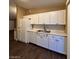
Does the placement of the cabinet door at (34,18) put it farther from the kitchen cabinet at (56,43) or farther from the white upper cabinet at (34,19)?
the kitchen cabinet at (56,43)

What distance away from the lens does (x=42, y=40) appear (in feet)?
14.0

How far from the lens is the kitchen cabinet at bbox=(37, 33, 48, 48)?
4059mm

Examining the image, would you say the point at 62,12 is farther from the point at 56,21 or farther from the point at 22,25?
the point at 22,25

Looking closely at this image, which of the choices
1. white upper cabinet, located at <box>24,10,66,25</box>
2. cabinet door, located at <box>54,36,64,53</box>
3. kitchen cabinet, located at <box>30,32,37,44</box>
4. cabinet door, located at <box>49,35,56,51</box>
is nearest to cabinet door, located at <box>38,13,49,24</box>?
white upper cabinet, located at <box>24,10,66,25</box>

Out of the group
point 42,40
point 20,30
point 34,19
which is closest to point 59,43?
point 42,40

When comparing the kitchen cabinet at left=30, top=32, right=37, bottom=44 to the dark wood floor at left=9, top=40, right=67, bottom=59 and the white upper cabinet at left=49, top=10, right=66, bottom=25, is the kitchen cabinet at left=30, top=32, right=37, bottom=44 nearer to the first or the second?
the dark wood floor at left=9, top=40, right=67, bottom=59

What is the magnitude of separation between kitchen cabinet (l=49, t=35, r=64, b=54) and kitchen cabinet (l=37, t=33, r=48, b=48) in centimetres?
35

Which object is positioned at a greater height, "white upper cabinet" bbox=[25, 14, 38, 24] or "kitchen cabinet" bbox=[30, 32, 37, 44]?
"white upper cabinet" bbox=[25, 14, 38, 24]

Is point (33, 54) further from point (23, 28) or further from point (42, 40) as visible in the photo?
point (23, 28)

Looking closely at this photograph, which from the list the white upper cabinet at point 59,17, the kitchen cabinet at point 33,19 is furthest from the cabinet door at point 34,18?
the white upper cabinet at point 59,17

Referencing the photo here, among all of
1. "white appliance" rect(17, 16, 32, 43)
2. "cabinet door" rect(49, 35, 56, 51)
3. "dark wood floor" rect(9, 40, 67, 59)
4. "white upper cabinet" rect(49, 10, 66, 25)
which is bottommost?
"dark wood floor" rect(9, 40, 67, 59)

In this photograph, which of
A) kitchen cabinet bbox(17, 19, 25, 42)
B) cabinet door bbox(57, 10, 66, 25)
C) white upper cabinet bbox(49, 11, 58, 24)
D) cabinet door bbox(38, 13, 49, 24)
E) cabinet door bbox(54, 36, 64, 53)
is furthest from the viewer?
kitchen cabinet bbox(17, 19, 25, 42)

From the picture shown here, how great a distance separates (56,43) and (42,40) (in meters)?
0.95
